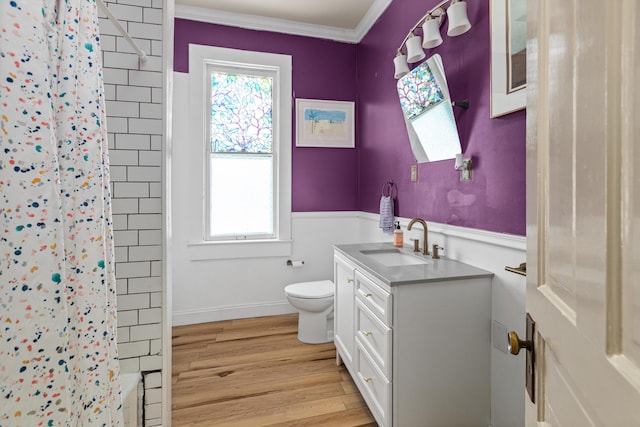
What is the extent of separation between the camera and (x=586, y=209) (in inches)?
15.8

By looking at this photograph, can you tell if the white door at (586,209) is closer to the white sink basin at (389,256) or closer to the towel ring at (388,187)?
the white sink basin at (389,256)

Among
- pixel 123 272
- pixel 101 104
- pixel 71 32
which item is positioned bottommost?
pixel 123 272

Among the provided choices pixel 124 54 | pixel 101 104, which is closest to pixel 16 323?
pixel 101 104

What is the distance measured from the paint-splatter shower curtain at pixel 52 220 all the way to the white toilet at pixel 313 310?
5.49ft

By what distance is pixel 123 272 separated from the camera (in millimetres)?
1384

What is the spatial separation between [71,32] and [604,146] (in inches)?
39.5

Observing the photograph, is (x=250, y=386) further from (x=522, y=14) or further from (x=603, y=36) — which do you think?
(x=522, y=14)

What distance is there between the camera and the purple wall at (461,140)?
4.66 feet

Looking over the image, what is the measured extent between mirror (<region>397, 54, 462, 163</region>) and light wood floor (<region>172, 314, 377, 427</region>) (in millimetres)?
1557

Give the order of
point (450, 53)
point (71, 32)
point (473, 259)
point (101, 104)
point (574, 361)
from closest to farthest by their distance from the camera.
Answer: point (574, 361), point (71, 32), point (101, 104), point (473, 259), point (450, 53)

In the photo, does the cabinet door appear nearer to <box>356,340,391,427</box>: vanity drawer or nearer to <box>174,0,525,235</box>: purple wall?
<box>356,340,391,427</box>: vanity drawer

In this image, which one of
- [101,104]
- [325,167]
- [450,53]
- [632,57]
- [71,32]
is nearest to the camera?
[632,57]

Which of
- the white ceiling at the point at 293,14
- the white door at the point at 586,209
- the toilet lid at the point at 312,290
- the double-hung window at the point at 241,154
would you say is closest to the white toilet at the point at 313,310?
the toilet lid at the point at 312,290

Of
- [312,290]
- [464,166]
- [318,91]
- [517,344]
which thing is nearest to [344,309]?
[312,290]
